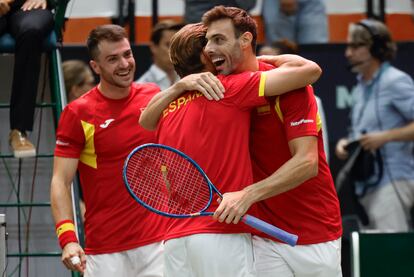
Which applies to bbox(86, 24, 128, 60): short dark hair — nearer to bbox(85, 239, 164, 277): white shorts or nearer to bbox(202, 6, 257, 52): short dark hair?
bbox(85, 239, 164, 277): white shorts

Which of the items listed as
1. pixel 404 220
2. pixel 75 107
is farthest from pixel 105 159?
pixel 404 220

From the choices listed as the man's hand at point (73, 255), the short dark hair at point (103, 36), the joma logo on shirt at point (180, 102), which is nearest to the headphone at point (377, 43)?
the short dark hair at point (103, 36)

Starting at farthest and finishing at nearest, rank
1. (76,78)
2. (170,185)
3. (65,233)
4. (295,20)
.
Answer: (295,20), (76,78), (65,233), (170,185)

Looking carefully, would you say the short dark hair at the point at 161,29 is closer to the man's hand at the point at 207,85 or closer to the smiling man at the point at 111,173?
the smiling man at the point at 111,173

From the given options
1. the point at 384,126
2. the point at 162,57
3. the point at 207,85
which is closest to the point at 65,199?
the point at 207,85

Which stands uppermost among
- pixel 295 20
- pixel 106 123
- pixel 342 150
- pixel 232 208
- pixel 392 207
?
pixel 295 20

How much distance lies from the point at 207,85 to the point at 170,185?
588 mm

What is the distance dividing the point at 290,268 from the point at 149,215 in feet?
5.41

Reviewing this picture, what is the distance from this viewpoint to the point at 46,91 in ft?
29.2

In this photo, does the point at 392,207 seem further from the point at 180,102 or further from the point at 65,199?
the point at 180,102

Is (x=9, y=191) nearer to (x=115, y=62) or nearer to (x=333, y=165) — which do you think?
(x=115, y=62)

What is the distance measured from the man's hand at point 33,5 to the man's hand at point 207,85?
2.77m

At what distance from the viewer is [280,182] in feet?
19.8

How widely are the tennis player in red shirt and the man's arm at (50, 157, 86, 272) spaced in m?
1.13
